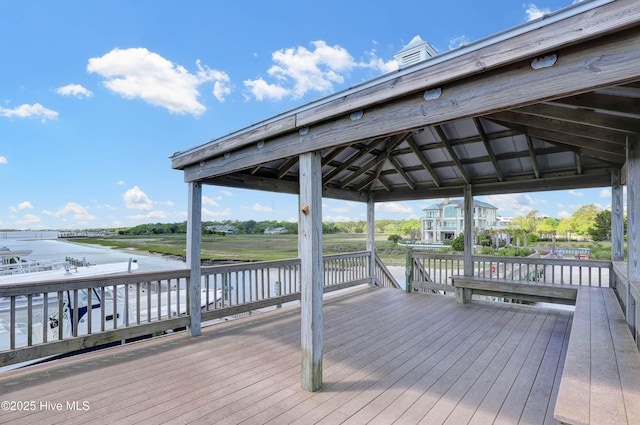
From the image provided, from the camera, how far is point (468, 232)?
6480 millimetres

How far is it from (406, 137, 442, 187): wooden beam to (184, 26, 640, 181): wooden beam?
2.99m

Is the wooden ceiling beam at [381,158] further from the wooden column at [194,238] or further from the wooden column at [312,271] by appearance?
the wooden column at [194,238]

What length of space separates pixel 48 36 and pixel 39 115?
12.6 ft

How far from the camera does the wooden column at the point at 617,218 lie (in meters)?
5.00

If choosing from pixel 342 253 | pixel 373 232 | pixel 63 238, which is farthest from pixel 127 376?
pixel 63 238

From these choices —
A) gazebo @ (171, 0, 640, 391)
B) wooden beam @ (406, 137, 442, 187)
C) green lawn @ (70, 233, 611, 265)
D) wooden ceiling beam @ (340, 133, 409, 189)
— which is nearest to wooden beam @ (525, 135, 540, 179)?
gazebo @ (171, 0, 640, 391)

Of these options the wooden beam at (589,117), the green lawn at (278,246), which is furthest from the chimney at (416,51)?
the green lawn at (278,246)

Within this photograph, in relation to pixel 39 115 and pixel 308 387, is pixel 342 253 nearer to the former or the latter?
pixel 308 387

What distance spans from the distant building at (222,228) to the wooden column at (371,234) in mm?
3781

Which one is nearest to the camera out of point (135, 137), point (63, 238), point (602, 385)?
point (602, 385)

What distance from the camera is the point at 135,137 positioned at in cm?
1495

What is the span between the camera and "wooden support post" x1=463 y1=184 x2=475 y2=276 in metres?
6.47

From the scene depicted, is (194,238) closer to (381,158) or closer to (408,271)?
(381,158)

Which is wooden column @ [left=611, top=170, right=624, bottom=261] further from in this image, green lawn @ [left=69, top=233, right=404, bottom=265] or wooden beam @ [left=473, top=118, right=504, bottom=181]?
green lawn @ [left=69, top=233, right=404, bottom=265]
